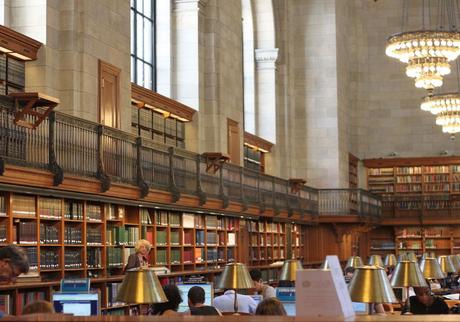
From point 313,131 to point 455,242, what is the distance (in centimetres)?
531

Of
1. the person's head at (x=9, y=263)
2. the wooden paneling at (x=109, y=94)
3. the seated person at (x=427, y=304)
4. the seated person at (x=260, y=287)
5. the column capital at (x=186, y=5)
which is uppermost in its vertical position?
the column capital at (x=186, y=5)

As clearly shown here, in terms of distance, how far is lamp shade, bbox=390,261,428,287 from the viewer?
7.82 meters

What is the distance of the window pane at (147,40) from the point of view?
17.9 metres

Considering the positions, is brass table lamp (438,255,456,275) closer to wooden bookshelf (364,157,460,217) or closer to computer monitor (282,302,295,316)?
computer monitor (282,302,295,316)

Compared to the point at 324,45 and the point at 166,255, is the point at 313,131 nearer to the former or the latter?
the point at 324,45

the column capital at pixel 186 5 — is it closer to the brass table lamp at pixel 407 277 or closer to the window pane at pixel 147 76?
the window pane at pixel 147 76

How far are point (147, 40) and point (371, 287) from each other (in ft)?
41.5

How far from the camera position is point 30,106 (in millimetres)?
9758

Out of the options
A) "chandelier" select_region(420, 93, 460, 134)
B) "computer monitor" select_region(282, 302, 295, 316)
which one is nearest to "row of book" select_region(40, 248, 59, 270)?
"computer monitor" select_region(282, 302, 295, 316)

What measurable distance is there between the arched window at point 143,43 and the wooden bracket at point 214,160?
1.95 m

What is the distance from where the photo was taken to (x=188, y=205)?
14.9 metres

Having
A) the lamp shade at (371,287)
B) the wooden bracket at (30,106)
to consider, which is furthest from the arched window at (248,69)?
the lamp shade at (371,287)

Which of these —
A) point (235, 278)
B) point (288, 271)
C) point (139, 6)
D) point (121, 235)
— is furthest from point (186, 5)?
point (235, 278)

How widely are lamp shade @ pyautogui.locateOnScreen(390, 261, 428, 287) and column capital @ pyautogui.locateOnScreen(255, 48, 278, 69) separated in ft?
55.5
